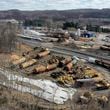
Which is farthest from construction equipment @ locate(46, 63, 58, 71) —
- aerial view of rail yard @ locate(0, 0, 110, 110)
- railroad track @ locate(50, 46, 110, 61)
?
railroad track @ locate(50, 46, 110, 61)

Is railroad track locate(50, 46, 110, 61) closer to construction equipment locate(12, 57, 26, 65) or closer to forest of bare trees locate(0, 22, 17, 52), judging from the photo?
forest of bare trees locate(0, 22, 17, 52)

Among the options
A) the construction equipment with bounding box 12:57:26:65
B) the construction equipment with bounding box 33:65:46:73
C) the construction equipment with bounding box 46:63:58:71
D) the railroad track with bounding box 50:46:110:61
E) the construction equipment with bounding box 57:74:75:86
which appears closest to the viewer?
the construction equipment with bounding box 57:74:75:86

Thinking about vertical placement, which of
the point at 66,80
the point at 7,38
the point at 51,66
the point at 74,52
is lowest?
the point at 74,52

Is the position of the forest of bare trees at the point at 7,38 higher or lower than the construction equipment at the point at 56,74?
higher

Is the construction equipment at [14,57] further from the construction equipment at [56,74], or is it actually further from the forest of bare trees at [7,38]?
the construction equipment at [56,74]

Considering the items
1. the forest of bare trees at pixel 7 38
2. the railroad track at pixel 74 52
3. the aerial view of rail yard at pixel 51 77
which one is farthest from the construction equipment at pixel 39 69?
the forest of bare trees at pixel 7 38

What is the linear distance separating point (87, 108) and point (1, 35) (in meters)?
24.4

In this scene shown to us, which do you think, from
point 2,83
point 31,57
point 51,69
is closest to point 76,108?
point 2,83

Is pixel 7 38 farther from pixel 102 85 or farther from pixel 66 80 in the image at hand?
pixel 102 85

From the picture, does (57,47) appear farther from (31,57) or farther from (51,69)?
(51,69)

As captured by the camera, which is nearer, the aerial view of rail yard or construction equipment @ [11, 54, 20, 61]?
the aerial view of rail yard

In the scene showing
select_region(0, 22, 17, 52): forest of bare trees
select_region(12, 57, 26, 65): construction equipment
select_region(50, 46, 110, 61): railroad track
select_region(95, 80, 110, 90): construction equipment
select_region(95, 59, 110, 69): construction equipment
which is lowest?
select_region(50, 46, 110, 61): railroad track

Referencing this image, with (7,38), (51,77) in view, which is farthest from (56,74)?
(7,38)

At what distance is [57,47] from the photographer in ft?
151
